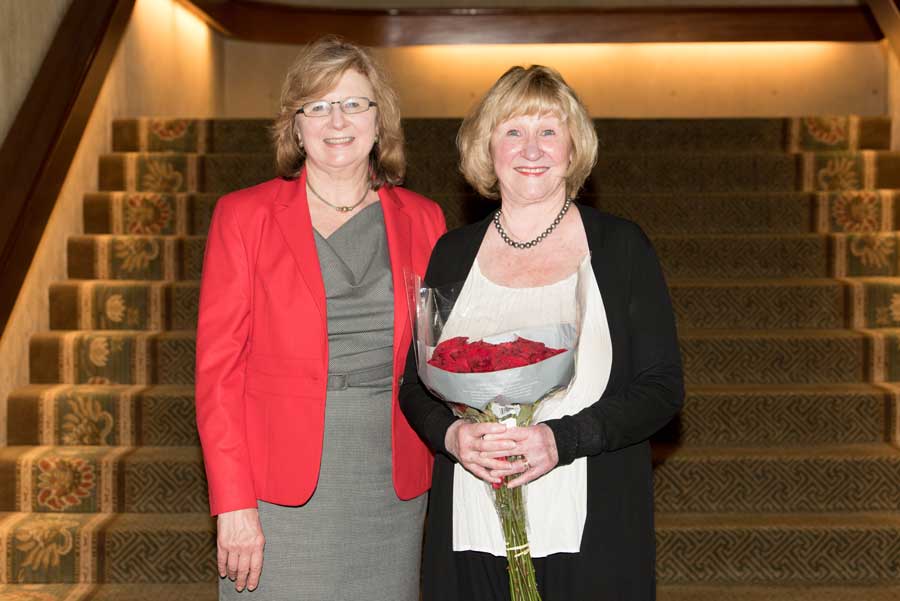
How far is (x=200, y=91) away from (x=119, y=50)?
1501 mm

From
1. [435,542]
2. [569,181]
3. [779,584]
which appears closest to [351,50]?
[569,181]

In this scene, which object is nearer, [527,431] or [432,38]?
[527,431]

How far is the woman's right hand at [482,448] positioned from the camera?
161cm

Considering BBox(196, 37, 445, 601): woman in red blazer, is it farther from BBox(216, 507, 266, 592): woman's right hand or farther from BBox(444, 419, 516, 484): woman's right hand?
BBox(444, 419, 516, 484): woman's right hand

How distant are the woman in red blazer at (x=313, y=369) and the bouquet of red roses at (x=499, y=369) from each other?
0.98 feet

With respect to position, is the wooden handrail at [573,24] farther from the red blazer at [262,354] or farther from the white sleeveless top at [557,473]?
the white sleeveless top at [557,473]

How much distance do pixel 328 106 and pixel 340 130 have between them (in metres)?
0.05

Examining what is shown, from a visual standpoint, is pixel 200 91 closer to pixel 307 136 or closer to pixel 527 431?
pixel 307 136

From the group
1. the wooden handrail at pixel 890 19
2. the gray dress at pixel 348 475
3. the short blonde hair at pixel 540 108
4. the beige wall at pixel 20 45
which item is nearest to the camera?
the short blonde hair at pixel 540 108

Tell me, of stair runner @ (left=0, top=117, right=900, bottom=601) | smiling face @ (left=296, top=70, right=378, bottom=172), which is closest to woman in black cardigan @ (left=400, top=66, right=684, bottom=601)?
smiling face @ (left=296, top=70, right=378, bottom=172)

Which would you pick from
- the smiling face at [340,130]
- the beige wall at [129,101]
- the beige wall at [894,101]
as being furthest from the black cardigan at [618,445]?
the beige wall at [894,101]

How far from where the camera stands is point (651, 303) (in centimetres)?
178

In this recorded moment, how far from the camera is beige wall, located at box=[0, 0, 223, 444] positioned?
11.6 ft

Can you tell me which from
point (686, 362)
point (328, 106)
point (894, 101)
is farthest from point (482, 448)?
point (894, 101)
